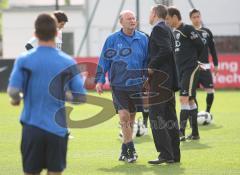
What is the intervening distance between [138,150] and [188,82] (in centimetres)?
174

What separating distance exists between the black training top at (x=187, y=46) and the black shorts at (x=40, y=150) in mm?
6148

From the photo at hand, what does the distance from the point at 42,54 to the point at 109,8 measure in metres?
27.2

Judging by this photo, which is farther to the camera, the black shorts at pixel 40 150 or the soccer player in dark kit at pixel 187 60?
the soccer player in dark kit at pixel 187 60

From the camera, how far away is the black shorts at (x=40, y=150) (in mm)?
6777

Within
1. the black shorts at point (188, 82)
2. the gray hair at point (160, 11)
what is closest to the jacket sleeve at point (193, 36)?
the black shorts at point (188, 82)

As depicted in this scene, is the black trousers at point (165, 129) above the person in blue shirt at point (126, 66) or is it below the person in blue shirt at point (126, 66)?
below

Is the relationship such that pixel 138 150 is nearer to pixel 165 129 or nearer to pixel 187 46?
pixel 165 129

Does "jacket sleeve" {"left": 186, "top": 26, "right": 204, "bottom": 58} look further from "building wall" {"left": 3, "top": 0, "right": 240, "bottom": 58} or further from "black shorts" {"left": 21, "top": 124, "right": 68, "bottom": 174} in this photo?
"building wall" {"left": 3, "top": 0, "right": 240, "bottom": 58}

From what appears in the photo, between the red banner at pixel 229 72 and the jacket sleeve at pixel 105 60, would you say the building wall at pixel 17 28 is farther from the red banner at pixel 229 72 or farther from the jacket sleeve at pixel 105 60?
the jacket sleeve at pixel 105 60

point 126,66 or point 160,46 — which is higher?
point 160,46

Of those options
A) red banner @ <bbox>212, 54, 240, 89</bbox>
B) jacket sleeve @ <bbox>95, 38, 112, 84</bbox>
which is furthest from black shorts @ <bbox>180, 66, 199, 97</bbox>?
red banner @ <bbox>212, 54, 240, 89</bbox>

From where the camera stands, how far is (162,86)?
34.6 feet

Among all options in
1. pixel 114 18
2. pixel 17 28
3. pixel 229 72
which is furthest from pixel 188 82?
pixel 17 28

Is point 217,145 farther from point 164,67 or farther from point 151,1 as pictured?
point 151,1
